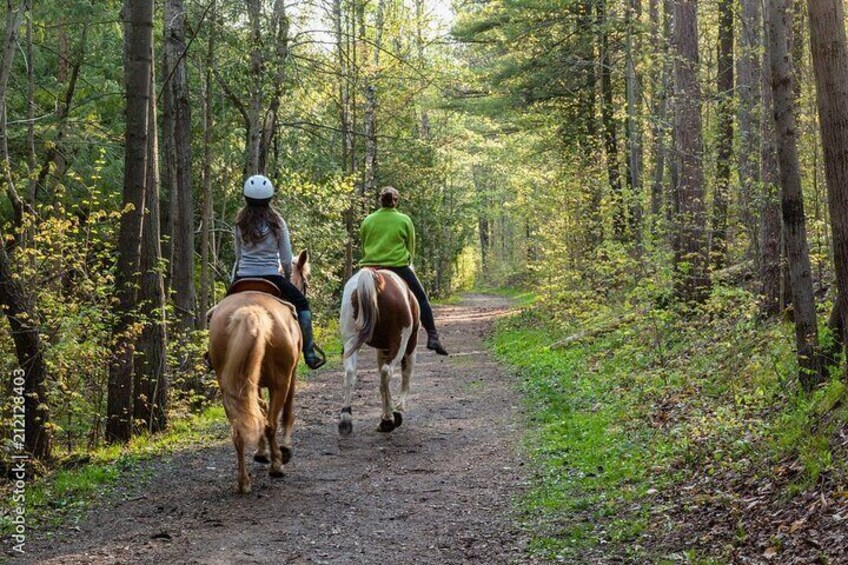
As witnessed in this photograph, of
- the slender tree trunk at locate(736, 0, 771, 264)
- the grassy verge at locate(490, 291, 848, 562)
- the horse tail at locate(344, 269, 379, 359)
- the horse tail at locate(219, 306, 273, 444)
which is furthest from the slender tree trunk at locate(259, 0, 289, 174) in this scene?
the horse tail at locate(219, 306, 273, 444)

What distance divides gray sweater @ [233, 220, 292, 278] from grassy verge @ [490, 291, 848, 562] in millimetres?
3343

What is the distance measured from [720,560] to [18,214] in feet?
30.3

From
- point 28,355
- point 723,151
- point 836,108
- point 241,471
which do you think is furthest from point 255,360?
point 723,151

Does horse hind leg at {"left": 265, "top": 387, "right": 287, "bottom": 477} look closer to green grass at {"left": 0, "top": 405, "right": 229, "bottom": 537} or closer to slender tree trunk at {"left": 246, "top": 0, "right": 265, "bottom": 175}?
green grass at {"left": 0, "top": 405, "right": 229, "bottom": 537}

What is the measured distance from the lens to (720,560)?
481 centimetres

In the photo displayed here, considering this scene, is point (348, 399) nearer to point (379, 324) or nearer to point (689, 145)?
point (379, 324)

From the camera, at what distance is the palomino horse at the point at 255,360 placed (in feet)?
22.4

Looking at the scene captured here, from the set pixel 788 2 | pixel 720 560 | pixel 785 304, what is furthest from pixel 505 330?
pixel 720 560

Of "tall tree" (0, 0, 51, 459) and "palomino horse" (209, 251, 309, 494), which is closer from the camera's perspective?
"palomino horse" (209, 251, 309, 494)

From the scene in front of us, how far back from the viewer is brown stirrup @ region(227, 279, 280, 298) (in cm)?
780

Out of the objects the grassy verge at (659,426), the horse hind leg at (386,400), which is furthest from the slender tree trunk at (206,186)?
the grassy verge at (659,426)

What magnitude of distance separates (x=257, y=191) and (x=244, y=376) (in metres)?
1.94

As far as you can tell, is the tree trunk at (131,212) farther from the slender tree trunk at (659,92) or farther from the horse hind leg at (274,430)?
the slender tree trunk at (659,92)

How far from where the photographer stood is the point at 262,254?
8023 mm
